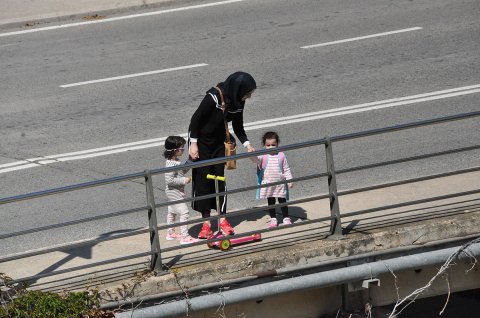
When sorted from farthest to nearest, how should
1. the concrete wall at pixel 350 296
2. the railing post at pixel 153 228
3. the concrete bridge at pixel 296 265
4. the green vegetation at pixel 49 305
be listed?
the concrete wall at pixel 350 296 → the concrete bridge at pixel 296 265 → the railing post at pixel 153 228 → the green vegetation at pixel 49 305

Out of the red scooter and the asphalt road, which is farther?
the asphalt road

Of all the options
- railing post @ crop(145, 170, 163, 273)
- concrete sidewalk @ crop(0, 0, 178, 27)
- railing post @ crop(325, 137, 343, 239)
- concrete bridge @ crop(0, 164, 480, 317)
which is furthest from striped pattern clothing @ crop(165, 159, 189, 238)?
concrete sidewalk @ crop(0, 0, 178, 27)

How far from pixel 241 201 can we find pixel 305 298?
2256 millimetres

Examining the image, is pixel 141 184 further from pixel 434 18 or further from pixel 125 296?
pixel 434 18

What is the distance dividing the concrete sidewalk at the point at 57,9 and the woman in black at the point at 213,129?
29.9 feet

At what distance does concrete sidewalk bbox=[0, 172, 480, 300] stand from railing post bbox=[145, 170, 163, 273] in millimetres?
109

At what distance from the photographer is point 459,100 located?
43.1 ft

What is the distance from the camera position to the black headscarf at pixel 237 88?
28.2 feet

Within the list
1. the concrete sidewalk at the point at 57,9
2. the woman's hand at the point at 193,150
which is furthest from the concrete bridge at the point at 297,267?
the concrete sidewalk at the point at 57,9

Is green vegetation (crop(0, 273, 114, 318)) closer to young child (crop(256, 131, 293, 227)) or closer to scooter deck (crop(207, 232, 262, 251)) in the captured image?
scooter deck (crop(207, 232, 262, 251))

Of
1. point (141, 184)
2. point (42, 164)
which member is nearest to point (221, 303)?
point (141, 184)

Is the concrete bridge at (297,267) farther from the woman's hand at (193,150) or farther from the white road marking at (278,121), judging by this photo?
the white road marking at (278,121)

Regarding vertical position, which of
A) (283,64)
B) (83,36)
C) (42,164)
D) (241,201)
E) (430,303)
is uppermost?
(83,36)

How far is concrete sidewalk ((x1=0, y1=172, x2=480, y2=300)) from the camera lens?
7918 mm
